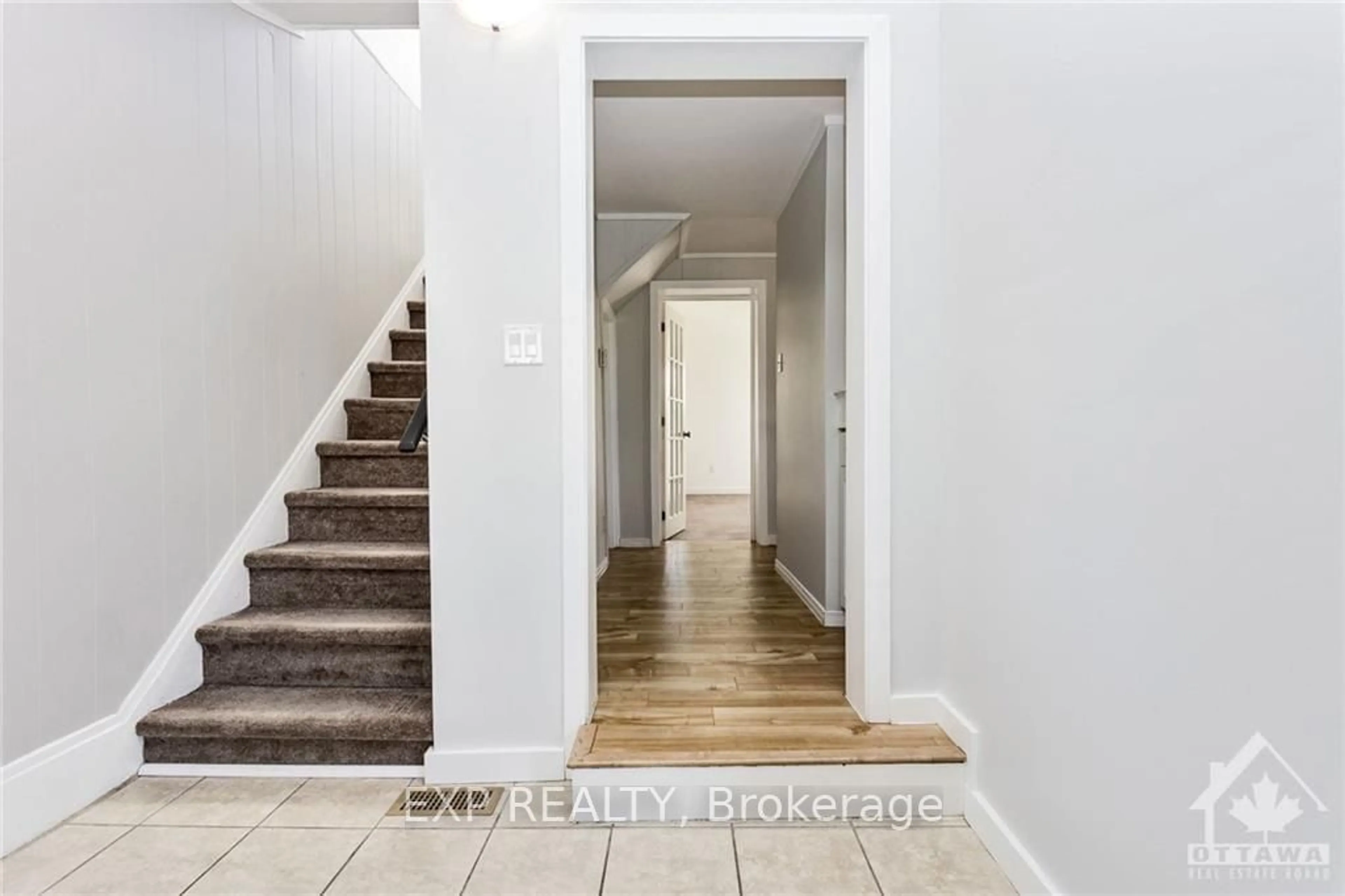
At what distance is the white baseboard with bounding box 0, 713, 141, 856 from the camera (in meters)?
1.55

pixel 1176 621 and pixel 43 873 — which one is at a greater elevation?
pixel 1176 621

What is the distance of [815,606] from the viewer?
10.3ft

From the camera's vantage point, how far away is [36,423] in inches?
63.5

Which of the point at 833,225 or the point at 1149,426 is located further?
the point at 833,225

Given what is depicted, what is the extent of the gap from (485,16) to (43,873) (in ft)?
7.42

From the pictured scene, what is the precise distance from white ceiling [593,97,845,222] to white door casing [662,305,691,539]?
1457 millimetres

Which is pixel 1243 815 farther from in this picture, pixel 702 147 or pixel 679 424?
pixel 679 424

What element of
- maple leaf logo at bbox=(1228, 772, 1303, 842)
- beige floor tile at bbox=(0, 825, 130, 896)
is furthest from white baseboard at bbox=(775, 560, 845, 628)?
beige floor tile at bbox=(0, 825, 130, 896)

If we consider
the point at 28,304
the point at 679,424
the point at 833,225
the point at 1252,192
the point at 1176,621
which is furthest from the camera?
the point at 679,424

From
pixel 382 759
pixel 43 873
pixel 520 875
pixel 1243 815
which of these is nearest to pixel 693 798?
pixel 520 875

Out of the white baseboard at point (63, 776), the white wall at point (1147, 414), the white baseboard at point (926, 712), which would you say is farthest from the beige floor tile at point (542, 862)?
the white baseboard at point (63, 776)

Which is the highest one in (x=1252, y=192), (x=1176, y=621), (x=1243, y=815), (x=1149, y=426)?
(x=1252, y=192)

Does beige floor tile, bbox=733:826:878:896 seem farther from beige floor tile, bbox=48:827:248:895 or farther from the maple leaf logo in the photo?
beige floor tile, bbox=48:827:248:895

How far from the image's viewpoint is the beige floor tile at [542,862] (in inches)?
56.9
